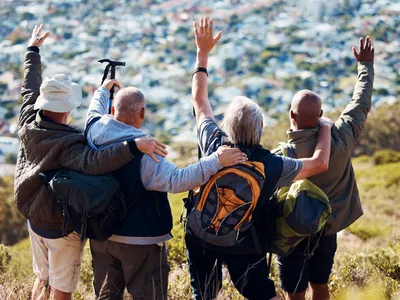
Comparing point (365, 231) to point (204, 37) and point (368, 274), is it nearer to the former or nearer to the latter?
point (368, 274)

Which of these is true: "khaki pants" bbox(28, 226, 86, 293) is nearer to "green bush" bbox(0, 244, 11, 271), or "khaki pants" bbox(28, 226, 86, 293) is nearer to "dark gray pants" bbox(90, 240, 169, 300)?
"dark gray pants" bbox(90, 240, 169, 300)

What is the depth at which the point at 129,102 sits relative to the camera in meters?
2.76

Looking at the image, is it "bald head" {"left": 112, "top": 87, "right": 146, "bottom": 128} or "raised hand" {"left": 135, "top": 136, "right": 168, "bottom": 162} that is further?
"bald head" {"left": 112, "top": 87, "right": 146, "bottom": 128}

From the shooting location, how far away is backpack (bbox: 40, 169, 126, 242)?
8.57 feet

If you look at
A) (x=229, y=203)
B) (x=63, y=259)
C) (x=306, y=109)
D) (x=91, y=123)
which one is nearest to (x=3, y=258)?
(x=63, y=259)

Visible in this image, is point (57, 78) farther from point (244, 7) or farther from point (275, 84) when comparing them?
point (244, 7)

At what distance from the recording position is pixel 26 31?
101125 millimetres

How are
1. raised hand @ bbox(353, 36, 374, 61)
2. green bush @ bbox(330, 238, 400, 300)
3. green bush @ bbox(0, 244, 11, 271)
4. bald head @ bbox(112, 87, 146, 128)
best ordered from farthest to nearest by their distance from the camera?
green bush @ bbox(0, 244, 11, 271)
green bush @ bbox(330, 238, 400, 300)
raised hand @ bbox(353, 36, 374, 61)
bald head @ bbox(112, 87, 146, 128)

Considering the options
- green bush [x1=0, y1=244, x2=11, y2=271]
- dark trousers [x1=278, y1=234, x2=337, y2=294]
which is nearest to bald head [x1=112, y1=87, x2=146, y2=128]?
dark trousers [x1=278, y1=234, x2=337, y2=294]

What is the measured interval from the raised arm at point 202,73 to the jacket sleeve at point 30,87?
30.1 inches

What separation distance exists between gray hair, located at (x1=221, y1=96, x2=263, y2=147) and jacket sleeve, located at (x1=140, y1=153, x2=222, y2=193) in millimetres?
143

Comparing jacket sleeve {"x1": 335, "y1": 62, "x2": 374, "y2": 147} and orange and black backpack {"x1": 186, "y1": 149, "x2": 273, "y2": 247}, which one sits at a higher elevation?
jacket sleeve {"x1": 335, "y1": 62, "x2": 374, "y2": 147}

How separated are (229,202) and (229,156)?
0.68 feet

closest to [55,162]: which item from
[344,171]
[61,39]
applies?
[344,171]
